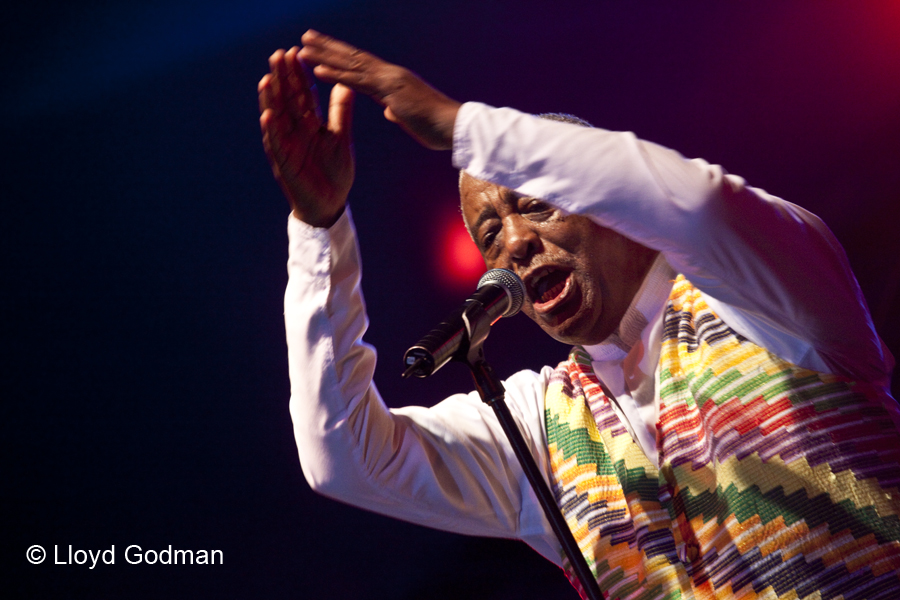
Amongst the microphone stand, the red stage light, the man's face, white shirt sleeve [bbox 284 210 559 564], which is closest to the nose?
the man's face

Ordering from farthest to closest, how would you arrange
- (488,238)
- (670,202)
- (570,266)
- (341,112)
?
(488,238), (570,266), (341,112), (670,202)

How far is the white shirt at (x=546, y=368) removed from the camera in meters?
1.15

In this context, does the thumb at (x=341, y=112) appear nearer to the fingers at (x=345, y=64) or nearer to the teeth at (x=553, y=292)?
the fingers at (x=345, y=64)

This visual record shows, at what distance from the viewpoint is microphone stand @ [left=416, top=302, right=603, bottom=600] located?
1.10 meters

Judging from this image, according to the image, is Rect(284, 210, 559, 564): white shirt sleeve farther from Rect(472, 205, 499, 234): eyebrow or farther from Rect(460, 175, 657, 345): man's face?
Rect(472, 205, 499, 234): eyebrow

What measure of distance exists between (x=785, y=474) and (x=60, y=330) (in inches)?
91.5

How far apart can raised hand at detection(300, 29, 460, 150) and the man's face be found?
610 millimetres

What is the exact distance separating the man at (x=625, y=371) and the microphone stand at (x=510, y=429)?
255 millimetres

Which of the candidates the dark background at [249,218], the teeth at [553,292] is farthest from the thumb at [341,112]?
the dark background at [249,218]

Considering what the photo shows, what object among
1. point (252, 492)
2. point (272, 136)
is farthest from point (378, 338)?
point (272, 136)

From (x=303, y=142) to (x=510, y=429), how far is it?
2.49 ft

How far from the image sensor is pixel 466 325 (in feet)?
3.96

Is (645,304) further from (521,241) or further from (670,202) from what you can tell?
(670,202)

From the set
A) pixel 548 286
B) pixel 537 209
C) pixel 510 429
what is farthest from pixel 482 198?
pixel 510 429
